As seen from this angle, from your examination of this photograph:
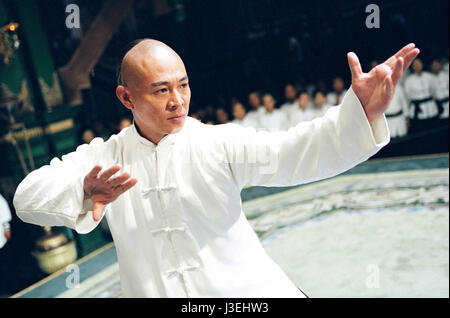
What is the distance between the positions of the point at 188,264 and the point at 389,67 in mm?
922

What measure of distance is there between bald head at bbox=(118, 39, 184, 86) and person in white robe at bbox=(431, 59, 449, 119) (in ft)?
21.9

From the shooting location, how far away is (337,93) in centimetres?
744

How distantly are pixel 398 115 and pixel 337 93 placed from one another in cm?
101

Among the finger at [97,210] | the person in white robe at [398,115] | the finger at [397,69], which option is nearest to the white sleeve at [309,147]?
the finger at [397,69]

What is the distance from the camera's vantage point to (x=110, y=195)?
5.19ft

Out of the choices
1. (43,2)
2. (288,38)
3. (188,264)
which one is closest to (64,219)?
(188,264)

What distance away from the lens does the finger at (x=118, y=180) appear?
1.52 metres

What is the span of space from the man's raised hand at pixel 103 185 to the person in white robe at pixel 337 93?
6117mm

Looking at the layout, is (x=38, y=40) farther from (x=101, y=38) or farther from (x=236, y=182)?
(x=236, y=182)

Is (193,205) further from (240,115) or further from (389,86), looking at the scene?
(240,115)

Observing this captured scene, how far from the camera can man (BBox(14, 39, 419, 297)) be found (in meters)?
1.64

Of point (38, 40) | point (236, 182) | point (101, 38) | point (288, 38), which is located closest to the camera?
point (236, 182)

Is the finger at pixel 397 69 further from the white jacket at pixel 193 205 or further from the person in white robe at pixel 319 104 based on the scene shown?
the person in white robe at pixel 319 104

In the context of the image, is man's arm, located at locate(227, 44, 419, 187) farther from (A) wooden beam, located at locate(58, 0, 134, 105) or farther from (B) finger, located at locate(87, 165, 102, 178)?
(A) wooden beam, located at locate(58, 0, 134, 105)
